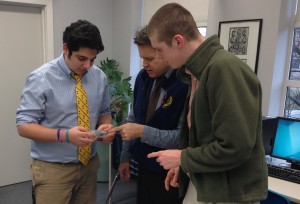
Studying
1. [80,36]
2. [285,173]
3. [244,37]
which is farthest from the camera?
[244,37]

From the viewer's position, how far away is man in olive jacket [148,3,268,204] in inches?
33.6

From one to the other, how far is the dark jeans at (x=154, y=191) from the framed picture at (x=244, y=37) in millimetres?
1418

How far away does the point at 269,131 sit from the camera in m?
2.20

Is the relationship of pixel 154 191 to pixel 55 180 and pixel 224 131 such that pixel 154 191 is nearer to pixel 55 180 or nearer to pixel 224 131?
pixel 55 180

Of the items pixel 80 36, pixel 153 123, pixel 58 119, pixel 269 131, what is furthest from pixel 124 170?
pixel 269 131

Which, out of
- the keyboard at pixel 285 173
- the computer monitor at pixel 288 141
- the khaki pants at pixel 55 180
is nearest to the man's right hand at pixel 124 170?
the khaki pants at pixel 55 180

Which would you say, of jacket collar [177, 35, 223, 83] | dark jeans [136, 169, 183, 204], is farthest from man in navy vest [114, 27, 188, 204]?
jacket collar [177, 35, 223, 83]

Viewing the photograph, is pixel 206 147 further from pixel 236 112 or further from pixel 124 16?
pixel 124 16

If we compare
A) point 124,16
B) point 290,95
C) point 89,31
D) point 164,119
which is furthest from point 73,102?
point 124,16

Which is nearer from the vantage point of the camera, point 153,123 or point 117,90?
point 153,123

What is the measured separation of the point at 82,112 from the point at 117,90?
6.16 feet

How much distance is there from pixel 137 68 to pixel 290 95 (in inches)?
76.0

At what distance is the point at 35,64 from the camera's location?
135 inches

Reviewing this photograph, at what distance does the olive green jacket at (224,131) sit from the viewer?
2.79 feet
